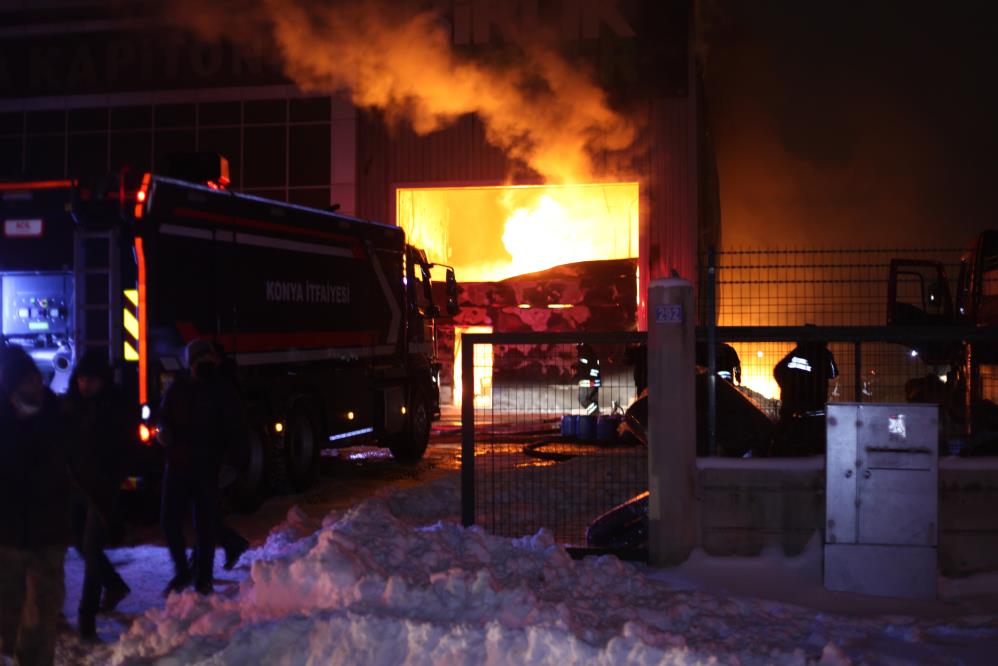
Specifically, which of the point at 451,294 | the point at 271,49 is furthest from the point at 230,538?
the point at 271,49

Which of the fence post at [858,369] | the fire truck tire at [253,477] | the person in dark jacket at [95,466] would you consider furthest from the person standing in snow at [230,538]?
the fence post at [858,369]

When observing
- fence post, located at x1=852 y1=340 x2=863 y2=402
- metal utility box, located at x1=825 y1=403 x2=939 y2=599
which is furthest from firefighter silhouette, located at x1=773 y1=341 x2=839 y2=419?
metal utility box, located at x1=825 y1=403 x2=939 y2=599

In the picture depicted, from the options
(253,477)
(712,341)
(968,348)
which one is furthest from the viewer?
(968,348)

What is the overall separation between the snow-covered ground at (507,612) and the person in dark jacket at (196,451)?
1.07 ft

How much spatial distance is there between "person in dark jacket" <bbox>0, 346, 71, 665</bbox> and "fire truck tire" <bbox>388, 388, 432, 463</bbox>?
992 cm

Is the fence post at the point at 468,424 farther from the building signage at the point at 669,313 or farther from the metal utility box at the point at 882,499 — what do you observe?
the metal utility box at the point at 882,499

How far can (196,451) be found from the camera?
719 centimetres

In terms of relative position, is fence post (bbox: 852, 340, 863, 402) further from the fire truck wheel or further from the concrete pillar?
the fire truck wheel

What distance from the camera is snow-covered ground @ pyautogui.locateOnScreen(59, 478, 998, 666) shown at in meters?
4.86

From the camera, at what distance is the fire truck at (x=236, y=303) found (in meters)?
9.54

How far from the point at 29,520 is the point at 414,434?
10.4 metres

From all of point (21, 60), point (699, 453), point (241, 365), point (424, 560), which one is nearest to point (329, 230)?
point (241, 365)

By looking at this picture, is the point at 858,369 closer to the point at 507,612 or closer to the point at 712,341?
the point at 712,341

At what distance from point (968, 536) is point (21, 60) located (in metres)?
27.9
